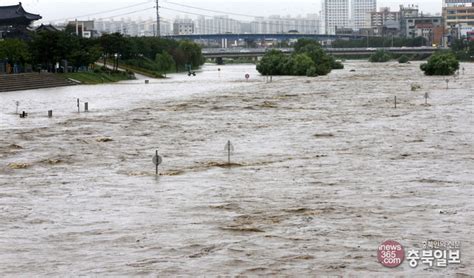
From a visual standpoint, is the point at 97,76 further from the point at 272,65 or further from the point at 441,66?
the point at 441,66

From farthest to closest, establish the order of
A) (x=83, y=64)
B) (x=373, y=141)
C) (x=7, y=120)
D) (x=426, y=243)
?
(x=83, y=64) → (x=7, y=120) → (x=373, y=141) → (x=426, y=243)

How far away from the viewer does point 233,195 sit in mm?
17953

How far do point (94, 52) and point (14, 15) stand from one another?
15081 mm

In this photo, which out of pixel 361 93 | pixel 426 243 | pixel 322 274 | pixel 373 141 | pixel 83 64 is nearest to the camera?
pixel 322 274

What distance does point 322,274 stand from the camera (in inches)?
466

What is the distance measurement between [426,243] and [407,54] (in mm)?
157762

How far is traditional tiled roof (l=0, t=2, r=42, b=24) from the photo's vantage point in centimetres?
9344

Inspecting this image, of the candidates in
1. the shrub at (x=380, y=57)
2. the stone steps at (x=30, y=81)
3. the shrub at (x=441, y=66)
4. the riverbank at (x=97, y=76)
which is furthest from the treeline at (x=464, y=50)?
the stone steps at (x=30, y=81)

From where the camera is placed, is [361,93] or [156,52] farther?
[156,52]

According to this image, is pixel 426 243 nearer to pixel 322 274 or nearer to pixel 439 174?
pixel 322 274

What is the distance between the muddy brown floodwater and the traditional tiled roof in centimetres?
5906

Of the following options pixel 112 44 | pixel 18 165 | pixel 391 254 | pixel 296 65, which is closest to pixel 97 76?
pixel 112 44

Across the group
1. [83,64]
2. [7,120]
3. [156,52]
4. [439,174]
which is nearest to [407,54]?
[156,52]

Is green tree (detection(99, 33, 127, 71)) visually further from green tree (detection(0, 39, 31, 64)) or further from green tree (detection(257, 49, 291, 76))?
green tree (detection(0, 39, 31, 64))
